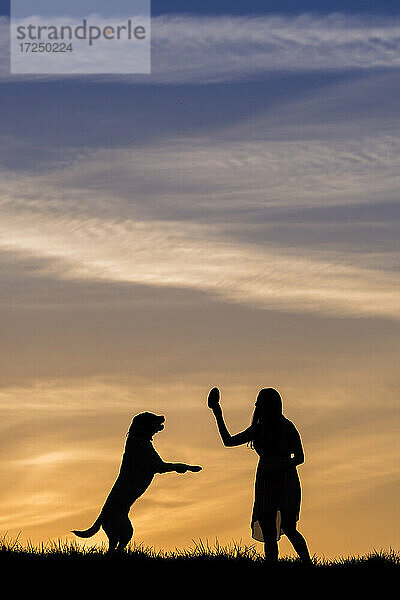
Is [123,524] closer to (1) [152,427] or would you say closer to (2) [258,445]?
(1) [152,427]

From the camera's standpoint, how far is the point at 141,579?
10836mm

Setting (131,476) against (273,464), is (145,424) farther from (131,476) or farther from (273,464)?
A: (273,464)

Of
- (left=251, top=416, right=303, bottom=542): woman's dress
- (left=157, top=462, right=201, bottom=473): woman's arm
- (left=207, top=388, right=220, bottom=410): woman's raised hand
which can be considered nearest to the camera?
(left=207, top=388, right=220, bottom=410): woman's raised hand

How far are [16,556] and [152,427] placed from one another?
308 centimetres

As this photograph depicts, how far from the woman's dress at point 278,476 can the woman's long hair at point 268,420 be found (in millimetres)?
12

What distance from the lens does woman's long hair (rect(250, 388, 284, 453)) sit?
486 inches

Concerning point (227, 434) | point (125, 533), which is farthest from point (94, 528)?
point (227, 434)

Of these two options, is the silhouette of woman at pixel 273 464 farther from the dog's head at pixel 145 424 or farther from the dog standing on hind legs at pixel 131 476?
the dog's head at pixel 145 424

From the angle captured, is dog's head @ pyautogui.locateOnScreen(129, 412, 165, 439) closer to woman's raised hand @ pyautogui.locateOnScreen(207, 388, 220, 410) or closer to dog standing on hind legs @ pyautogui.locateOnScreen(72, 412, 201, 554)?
dog standing on hind legs @ pyautogui.locateOnScreen(72, 412, 201, 554)

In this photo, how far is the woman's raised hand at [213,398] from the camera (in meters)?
12.3

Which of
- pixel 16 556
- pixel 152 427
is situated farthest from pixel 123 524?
pixel 16 556

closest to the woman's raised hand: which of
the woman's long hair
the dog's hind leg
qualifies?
the woman's long hair

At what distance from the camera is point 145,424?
46.8 ft

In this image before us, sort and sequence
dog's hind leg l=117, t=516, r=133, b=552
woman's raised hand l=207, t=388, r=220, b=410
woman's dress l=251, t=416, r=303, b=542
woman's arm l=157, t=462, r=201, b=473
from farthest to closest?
woman's arm l=157, t=462, r=201, b=473 < dog's hind leg l=117, t=516, r=133, b=552 < woman's dress l=251, t=416, r=303, b=542 < woman's raised hand l=207, t=388, r=220, b=410
